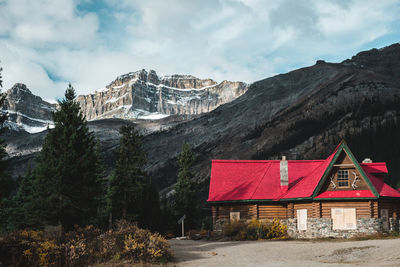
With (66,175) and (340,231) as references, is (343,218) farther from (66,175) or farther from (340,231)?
(66,175)

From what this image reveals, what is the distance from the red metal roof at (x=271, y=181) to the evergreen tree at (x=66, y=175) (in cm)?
1071

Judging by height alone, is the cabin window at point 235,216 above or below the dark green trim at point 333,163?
below

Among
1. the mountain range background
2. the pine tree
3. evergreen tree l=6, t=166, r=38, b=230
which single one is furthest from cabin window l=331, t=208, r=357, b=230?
the mountain range background

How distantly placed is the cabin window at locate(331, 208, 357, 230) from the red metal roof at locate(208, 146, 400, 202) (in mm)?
1078

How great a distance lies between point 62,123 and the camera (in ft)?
91.0

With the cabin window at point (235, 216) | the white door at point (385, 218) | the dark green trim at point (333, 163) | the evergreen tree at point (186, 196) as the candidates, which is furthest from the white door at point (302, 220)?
the evergreen tree at point (186, 196)

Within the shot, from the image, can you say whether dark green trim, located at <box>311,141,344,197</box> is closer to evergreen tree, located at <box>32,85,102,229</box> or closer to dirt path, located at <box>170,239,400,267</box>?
dirt path, located at <box>170,239,400,267</box>

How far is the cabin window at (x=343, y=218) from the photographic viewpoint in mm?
28234

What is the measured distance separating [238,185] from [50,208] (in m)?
15.5

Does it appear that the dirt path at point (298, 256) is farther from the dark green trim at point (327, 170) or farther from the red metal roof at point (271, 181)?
the red metal roof at point (271, 181)

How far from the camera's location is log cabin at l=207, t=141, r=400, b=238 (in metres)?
28.2

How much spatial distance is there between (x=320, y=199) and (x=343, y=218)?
205 cm

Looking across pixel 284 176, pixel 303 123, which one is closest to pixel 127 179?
pixel 284 176

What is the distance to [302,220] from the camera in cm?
2992
